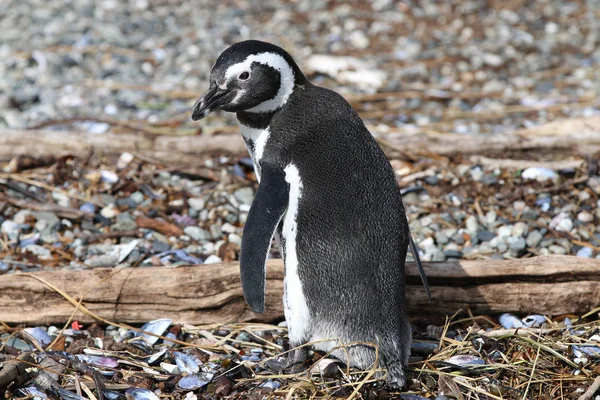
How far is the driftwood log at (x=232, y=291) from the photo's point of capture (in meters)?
2.79

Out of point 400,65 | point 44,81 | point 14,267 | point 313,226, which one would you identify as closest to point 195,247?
point 14,267

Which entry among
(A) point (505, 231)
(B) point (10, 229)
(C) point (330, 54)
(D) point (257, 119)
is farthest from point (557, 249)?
(C) point (330, 54)

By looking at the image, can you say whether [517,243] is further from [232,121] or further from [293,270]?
[232,121]

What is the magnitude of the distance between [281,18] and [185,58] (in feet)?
4.43

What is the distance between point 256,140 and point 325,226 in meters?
0.42

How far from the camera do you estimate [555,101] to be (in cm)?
556

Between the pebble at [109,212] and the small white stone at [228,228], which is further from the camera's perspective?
the pebble at [109,212]

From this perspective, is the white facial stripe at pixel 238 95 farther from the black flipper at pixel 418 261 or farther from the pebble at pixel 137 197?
the pebble at pixel 137 197

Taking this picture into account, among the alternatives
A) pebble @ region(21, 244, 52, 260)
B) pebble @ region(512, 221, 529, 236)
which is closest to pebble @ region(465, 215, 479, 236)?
pebble @ region(512, 221, 529, 236)

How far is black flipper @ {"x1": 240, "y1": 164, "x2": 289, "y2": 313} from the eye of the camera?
235cm

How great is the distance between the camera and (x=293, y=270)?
2463 mm

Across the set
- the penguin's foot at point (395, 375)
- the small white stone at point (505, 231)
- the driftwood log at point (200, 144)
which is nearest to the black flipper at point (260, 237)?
the penguin's foot at point (395, 375)

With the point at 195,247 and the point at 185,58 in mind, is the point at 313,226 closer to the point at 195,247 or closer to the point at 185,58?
the point at 195,247

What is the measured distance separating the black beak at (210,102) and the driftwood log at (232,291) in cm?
61
